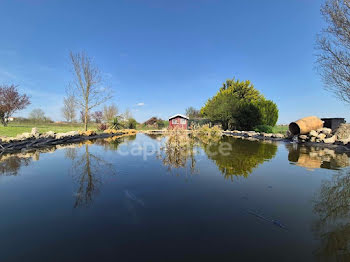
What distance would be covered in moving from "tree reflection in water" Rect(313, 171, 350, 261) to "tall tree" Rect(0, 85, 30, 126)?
80.0ft

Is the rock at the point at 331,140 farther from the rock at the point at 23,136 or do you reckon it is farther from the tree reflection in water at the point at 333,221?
the rock at the point at 23,136

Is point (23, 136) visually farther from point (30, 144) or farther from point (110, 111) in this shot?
point (110, 111)

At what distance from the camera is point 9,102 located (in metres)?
17.7

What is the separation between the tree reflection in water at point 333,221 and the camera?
3.87 ft

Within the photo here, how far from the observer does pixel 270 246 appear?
1.25 m

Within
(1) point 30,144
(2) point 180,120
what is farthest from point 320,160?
(2) point 180,120

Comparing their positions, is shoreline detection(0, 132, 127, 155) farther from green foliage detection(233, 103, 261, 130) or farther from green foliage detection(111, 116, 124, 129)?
green foliage detection(233, 103, 261, 130)

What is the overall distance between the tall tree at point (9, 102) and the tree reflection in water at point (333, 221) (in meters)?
24.4

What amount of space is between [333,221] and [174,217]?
157 centimetres

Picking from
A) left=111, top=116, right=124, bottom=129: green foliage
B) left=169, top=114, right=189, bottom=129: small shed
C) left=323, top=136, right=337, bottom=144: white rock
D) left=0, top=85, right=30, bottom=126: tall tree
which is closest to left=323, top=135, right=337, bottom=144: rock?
left=323, top=136, right=337, bottom=144: white rock

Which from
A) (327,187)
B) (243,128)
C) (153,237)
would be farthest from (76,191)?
(243,128)

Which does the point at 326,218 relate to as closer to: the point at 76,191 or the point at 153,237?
the point at 153,237

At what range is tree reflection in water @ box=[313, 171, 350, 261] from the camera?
3.87 ft

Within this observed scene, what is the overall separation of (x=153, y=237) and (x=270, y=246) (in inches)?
36.1
